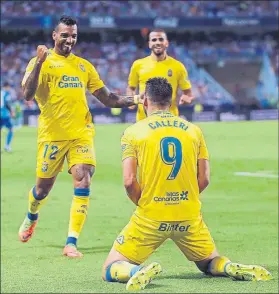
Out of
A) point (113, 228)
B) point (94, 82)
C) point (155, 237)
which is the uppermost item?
point (94, 82)

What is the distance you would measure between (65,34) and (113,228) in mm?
5155

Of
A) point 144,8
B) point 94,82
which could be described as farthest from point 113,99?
point 144,8

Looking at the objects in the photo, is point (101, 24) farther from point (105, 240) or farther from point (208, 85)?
point (105, 240)

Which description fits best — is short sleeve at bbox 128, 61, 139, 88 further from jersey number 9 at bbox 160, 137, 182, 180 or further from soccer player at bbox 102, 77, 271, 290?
jersey number 9 at bbox 160, 137, 182, 180

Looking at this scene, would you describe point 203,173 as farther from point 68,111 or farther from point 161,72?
point 161,72

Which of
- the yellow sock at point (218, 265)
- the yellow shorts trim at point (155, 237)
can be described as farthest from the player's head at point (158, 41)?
the yellow shorts trim at point (155, 237)

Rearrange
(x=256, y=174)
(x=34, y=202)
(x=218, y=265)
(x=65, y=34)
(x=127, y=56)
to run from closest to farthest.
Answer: (x=218, y=265) < (x=65, y=34) < (x=34, y=202) < (x=256, y=174) < (x=127, y=56)

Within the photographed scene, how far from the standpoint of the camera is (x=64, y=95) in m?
10.9

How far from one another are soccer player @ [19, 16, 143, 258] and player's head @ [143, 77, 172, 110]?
91.2 inches

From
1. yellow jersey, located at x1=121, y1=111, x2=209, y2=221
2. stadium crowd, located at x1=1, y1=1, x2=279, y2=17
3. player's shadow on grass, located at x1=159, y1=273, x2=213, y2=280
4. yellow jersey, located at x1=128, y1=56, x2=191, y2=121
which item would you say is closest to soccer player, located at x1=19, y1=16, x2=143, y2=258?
player's shadow on grass, located at x1=159, y1=273, x2=213, y2=280

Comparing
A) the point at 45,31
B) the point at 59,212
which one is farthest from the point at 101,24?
the point at 59,212

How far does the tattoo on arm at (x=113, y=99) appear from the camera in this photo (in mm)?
10773

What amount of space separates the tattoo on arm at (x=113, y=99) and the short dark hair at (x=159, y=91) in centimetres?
260

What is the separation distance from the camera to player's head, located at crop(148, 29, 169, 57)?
1453 cm
